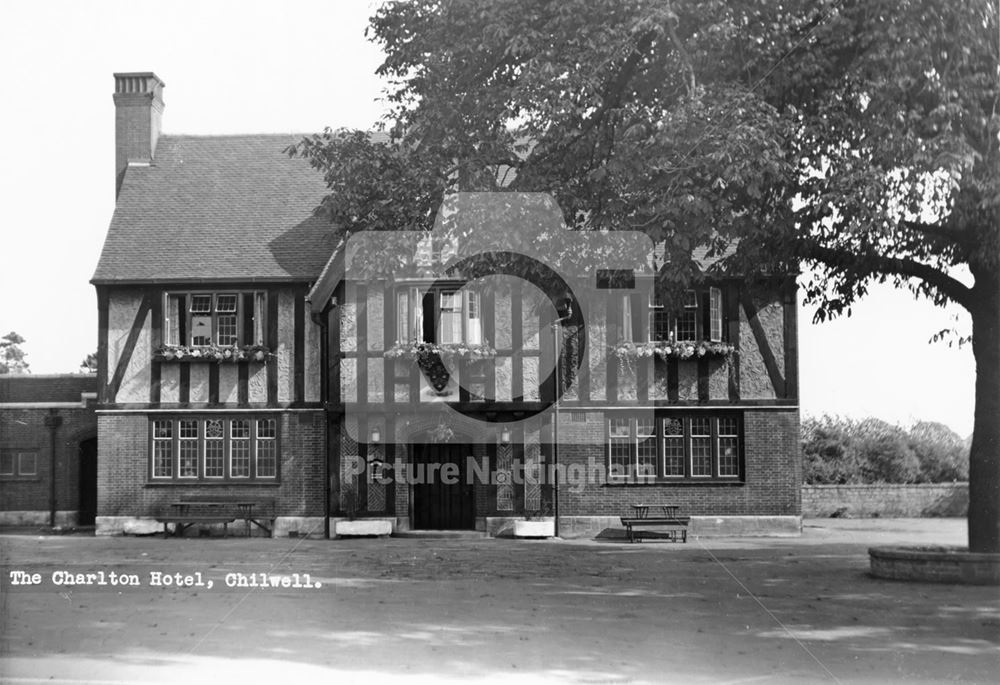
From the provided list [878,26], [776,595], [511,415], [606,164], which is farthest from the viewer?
[511,415]

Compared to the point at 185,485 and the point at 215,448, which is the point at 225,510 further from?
the point at 215,448

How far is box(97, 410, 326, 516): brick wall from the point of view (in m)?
25.7

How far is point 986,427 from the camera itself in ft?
49.4

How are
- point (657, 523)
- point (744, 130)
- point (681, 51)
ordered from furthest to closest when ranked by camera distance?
point (657, 523)
point (681, 51)
point (744, 130)

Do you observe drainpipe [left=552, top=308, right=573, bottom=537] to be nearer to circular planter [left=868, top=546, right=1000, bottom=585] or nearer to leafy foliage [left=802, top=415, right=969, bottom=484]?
leafy foliage [left=802, top=415, right=969, bottom=484]

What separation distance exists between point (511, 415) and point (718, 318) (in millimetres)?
5218

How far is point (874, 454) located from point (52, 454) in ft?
69.2

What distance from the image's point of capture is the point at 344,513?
83.8 ft

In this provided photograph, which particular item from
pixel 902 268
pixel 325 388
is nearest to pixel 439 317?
pixel 325 388

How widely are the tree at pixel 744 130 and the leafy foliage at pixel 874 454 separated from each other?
1428cm

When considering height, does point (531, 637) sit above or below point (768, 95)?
below

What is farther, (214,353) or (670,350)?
(214,353)

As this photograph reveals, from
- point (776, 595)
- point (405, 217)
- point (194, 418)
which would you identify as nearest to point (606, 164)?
point (405, 217)

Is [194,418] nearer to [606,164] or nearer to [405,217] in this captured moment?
[405,217]
